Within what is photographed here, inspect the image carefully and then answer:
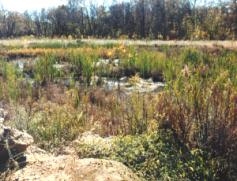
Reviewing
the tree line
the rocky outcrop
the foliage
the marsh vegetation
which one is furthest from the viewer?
the tree line

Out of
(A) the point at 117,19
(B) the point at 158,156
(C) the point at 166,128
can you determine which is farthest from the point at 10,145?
(A) the point at 117,19

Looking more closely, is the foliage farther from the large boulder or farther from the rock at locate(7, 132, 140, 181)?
the large boulder

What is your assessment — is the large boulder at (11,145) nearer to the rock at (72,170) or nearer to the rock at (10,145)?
the rock at (10,145)

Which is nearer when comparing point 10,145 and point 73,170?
point 73,170

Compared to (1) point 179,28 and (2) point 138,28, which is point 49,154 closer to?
(1) point 179,28

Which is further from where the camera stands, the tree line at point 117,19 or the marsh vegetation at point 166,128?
the tree line at point 117,19

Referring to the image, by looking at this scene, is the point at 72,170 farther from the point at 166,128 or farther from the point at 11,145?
the point at 166,128

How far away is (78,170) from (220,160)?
1.28m

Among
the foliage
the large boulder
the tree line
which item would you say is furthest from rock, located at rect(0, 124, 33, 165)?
the tree line

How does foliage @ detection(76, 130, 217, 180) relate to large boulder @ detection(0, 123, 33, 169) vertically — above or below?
below

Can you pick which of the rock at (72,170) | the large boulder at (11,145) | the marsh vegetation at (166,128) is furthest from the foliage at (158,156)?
the large boulder at (11,145)

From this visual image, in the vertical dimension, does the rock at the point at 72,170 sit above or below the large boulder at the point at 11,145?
below

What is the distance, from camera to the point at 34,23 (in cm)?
6003

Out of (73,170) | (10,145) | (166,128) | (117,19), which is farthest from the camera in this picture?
(117,19)
